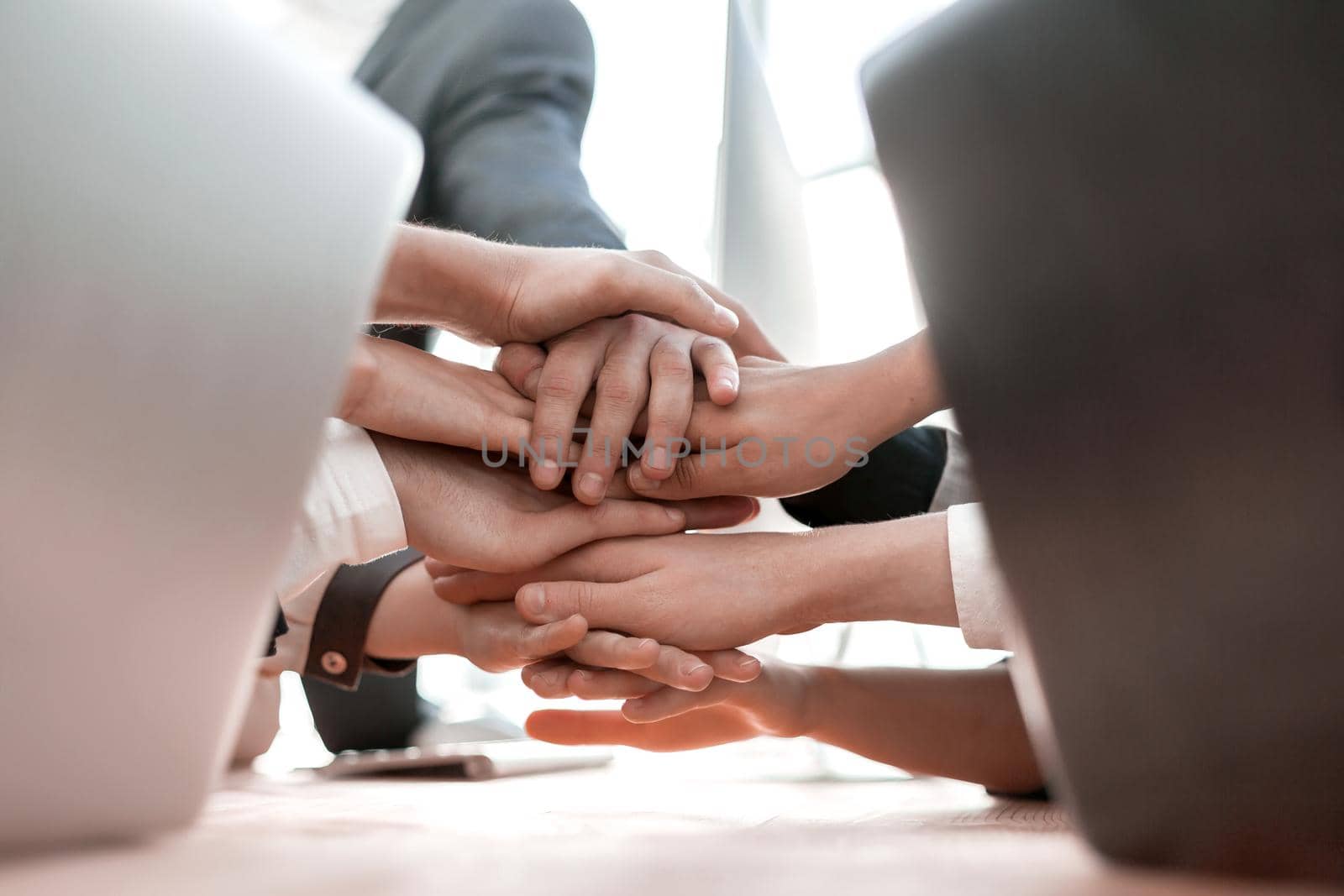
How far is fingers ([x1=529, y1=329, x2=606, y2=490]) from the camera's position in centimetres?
74

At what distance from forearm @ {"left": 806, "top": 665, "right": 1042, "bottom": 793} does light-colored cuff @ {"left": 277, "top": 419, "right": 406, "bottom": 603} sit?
366 mm

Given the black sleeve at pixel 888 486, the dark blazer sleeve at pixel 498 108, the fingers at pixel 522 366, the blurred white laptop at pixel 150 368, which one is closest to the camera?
the blurred white laptop at pixel 150 368

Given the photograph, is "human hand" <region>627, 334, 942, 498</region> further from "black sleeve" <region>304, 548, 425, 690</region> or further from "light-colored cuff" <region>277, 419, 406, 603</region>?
"black sleeve" <region>304, 548, 425, 690</region>

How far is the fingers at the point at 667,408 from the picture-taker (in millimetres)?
737

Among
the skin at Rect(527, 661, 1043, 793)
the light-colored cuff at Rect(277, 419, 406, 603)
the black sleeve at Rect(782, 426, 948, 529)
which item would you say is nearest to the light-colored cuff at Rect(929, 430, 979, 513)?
the black sleeve at Rect(782, 426, 948, 529)

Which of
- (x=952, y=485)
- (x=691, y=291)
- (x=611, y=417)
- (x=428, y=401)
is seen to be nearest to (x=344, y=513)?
(x=428, y=401)

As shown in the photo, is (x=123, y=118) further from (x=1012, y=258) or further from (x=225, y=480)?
(x=1012, y=258)

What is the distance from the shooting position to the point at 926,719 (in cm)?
81

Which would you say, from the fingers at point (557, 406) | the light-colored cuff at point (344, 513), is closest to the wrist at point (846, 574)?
the fingers at point (557, 406)

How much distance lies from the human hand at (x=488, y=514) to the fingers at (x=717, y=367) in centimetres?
11

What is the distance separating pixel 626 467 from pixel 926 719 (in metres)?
0.32

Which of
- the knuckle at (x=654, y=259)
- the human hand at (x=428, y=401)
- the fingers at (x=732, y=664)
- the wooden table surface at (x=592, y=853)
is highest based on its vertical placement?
the knuckle at (x=654, y=259)

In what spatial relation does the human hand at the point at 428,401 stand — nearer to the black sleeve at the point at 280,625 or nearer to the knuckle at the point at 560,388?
the knuckle at the point at 560,388

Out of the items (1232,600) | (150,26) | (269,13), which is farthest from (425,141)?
(269,13)
